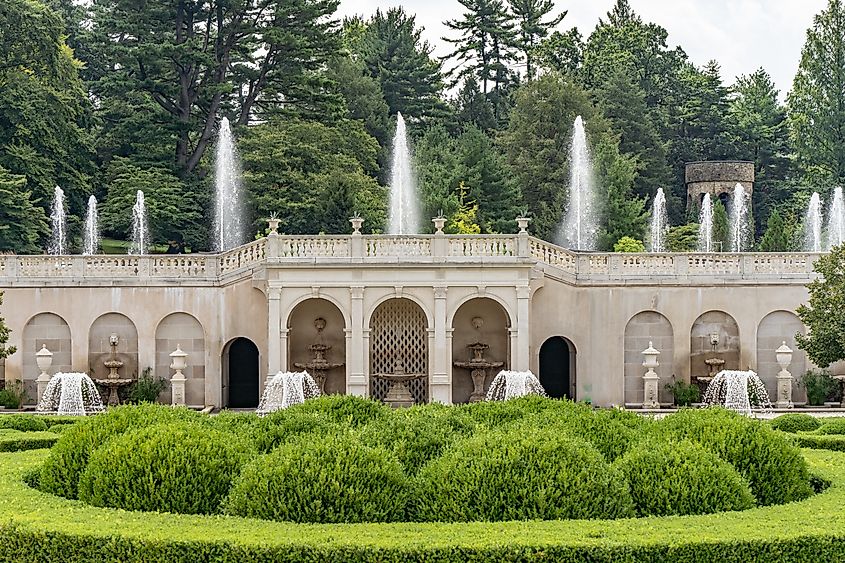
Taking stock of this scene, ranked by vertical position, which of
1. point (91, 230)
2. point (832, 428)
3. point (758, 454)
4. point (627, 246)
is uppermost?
point (91, 230)

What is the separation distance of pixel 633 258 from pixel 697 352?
324 cm

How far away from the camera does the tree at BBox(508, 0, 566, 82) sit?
73.5 m

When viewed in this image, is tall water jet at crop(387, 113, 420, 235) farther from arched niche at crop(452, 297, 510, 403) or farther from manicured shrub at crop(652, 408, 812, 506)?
manicured shrub at crop(652, 408, 812, 506)

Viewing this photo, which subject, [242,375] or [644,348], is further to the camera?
[242,375]

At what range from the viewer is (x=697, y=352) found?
3562 cm

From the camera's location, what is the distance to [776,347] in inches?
1393

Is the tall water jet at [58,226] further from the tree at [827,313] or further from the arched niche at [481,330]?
the tree at [827,313]

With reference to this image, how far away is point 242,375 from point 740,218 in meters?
34.7

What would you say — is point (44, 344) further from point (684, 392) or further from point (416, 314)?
point (684, 392)

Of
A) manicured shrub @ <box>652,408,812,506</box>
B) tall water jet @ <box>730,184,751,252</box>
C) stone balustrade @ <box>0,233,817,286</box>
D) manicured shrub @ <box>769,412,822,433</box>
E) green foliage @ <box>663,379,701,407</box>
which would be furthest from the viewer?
tall water jet @ <box>730,184,751,252</box>

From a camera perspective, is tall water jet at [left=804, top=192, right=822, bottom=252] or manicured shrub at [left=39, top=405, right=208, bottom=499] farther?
tall water jet at [left=804, top=192, right=822, bottom=252]

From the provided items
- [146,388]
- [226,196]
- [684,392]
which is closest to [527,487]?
[684,392]

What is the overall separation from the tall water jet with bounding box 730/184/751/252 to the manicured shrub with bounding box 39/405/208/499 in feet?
158

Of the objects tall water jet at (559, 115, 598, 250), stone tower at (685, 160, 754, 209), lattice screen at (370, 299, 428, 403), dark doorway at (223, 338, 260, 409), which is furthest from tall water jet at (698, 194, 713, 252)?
dark doorway at (223, 338, 260, 409)
